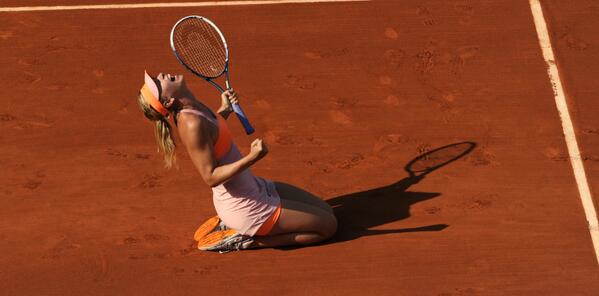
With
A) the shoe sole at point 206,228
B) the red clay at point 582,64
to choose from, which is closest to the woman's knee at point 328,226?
the shoe sole at point 206,228

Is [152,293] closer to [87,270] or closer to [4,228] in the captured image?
[87,270]

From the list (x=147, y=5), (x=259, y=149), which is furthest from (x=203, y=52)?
(x=147, y=5)

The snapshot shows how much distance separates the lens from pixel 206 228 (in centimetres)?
1044

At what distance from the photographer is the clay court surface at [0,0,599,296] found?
10.1m

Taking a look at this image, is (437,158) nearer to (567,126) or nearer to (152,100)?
(567,126)

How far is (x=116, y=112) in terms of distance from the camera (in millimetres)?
11984

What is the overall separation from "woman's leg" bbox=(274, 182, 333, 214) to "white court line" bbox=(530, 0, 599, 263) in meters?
2.45

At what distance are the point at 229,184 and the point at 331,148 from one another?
194cm

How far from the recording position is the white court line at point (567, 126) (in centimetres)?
1047

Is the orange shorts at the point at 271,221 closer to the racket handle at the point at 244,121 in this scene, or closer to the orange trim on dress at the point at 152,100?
the racket handle at the point at 244,121

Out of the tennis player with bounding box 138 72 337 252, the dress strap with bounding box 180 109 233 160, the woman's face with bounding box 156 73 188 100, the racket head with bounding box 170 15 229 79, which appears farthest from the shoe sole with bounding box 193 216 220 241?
the woman's face with bounding box 156 73 188 100

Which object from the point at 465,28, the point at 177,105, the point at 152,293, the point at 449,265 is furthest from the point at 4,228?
the point at 465,28

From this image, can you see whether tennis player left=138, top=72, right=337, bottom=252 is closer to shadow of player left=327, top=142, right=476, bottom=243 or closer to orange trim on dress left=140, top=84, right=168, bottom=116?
orange trim on dress left=140, top=84, right=168, bottom=116

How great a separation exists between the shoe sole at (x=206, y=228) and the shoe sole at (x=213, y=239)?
6 centimetres
